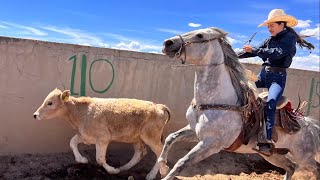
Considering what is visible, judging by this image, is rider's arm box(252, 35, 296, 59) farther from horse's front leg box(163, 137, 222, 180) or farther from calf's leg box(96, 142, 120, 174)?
calf's leg box(96, 142, 120, 174)

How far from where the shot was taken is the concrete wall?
830 centimetres

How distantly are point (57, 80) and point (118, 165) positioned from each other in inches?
80.8

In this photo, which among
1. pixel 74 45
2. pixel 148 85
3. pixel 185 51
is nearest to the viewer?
pixel 185 51

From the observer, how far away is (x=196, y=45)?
595 cm

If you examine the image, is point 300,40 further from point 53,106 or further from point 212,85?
point 53,106

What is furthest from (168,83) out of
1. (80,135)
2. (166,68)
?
(80,135)

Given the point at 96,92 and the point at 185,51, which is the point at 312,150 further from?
the point at 96,92

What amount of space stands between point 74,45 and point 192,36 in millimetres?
3463

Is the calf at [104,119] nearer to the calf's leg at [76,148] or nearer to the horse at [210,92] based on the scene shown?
the calf's leg at [76,148]

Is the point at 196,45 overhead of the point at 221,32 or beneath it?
beneath

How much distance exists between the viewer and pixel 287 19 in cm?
646

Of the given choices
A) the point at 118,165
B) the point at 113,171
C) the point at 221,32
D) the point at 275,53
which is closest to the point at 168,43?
the point at 221,32

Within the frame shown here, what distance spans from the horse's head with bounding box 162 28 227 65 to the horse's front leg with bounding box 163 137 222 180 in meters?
1.11

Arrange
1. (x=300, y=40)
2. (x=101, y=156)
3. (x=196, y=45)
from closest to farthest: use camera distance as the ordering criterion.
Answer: (x=196, y=45)
(x=300, y=40)
(x=101, y=156)
